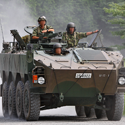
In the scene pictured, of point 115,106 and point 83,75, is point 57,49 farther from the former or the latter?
point 115,106

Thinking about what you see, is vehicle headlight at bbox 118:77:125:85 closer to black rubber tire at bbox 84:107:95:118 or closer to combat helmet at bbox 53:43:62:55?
combat helmet at bbox 53:43:62:55

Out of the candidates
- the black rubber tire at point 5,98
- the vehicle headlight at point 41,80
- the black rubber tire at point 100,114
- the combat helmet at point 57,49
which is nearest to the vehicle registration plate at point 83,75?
the vehicle headlight at point 41,80

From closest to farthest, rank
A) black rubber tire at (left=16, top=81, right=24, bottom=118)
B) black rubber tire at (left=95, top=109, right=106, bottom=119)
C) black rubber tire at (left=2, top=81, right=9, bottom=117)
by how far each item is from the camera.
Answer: black rubber tire at (left=16, top=81, right=24, bottom=118) < black rubber tire at (left=95, top=109, right=106, bottom=119) < black rubber tire at (left=2, top=81, right=9, bottom=117)

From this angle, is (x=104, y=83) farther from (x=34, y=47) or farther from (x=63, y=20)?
(x=63, y=20)

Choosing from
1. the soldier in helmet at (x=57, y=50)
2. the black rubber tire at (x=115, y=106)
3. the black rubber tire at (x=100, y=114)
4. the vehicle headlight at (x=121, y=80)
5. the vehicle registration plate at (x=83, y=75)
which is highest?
the soldier in helmet at (x=57, y=50)

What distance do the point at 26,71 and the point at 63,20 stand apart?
84.5 metres

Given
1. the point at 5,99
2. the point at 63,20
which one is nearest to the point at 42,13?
the point at 63,20

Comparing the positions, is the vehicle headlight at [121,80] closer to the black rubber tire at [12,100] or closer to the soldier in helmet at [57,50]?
the soldier in helmet at [57,50]

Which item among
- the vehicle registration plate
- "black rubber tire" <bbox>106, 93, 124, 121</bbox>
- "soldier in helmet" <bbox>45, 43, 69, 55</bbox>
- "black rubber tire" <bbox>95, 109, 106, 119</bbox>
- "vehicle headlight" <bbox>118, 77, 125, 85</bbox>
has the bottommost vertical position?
"black rubber tire" <bbox>95, 109, 106, 119</bbox>

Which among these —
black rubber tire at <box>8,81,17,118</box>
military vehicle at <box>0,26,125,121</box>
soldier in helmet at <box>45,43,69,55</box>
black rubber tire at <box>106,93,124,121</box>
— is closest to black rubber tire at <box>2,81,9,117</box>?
black rubber tire at <box>8,81,17,118</box>

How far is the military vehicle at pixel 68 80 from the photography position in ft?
40.1

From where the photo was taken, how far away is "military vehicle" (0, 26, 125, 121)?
482 inches

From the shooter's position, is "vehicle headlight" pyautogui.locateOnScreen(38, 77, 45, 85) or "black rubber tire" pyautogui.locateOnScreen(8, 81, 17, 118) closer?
"vehicle headlight" pyautogui.locateOnScreen(38, 77, 45, 85)

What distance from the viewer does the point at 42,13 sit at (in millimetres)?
97562
